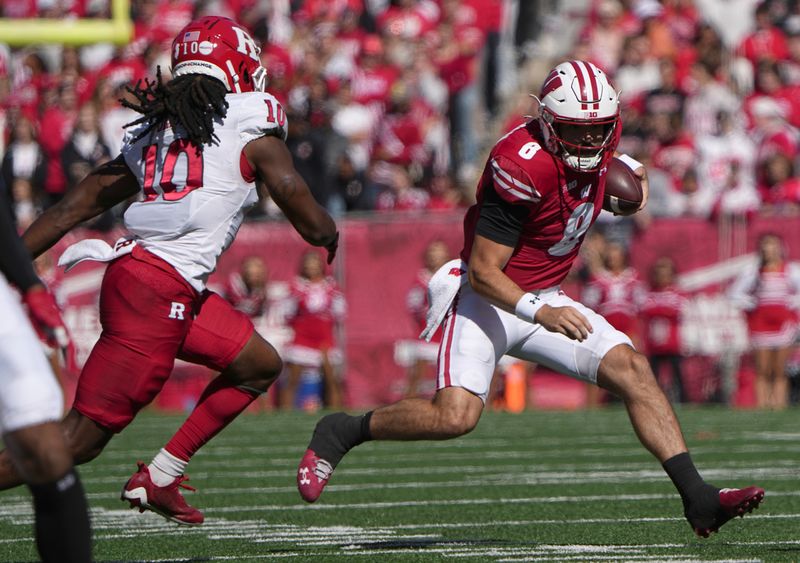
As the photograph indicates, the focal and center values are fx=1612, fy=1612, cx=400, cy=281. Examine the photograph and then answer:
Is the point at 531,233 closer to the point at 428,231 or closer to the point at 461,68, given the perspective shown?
the point at 428,231

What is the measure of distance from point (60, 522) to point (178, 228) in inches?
69.7

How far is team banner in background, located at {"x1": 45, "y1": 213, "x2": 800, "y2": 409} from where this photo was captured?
13500 mm

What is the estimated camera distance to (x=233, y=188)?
5.25 meters

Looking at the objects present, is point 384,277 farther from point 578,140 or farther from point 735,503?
point 735,503

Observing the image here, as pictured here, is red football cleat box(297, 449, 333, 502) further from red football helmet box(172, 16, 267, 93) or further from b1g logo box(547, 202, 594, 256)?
red football helmet box(172, 16, 267, 93)

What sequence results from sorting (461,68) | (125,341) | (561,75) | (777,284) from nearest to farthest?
(125,341) → (561,75) → (777,284) → (461,68)

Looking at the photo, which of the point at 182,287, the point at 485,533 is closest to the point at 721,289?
the point at 485,533

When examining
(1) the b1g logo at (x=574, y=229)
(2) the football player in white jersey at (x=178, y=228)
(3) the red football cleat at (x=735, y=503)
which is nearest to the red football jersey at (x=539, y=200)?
(1) the b1g logo at (x=574, y=229)

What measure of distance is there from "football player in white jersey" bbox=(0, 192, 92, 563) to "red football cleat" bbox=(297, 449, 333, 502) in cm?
201

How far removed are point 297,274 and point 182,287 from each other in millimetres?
8655

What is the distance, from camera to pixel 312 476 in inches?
224

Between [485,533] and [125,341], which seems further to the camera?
[485,533]

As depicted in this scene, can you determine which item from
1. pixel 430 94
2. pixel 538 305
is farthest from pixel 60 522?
pixel 430 94

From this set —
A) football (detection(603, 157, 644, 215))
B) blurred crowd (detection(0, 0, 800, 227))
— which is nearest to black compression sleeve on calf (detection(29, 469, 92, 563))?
football (detection(603, 157, 644, 215))
